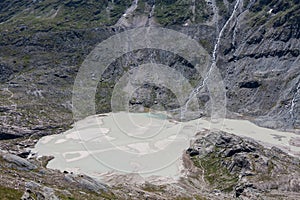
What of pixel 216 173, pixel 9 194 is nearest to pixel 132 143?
pixel 216 173

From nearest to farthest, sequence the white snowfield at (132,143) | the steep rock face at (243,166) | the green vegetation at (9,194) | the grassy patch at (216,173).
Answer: the green vegetation at (9,194) → the steep rock face at (243,166) → the grassy patch at (216,173) → the white snowfield at (132,143)

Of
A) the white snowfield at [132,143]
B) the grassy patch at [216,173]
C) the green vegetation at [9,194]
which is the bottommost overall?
the white snowfield at [132,143]

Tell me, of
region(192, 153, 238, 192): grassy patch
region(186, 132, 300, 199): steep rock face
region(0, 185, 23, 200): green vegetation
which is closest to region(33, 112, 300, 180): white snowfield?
region(192, 153, 238, 192): grassy patch

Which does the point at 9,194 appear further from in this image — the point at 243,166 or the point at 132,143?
the point at 132,143

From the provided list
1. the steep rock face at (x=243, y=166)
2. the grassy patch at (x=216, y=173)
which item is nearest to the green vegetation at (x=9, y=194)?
the steep rock face at (x=243, y=166)

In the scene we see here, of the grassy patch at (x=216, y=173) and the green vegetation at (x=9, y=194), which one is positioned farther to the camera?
the grassy patch at (x=216, y=173)

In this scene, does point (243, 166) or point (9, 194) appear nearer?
point (9, 194)

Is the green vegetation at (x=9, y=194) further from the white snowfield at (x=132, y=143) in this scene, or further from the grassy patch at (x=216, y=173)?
the grassy patch at (x=216, y=173)

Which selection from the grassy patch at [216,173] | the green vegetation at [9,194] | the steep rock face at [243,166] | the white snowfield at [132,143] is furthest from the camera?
the white snowfield at [132,143]
